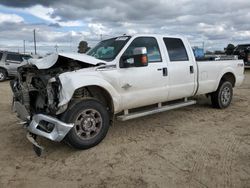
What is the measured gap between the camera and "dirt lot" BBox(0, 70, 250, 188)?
3848mm

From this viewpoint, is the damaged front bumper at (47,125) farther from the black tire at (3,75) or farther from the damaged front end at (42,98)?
the black tire at (3,75)

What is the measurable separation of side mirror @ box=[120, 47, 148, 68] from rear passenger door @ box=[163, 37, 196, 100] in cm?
104

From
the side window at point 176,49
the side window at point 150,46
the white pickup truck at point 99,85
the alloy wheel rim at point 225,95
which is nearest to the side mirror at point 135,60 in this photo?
the white pickup truck at point 99,85

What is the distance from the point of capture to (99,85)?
A: 5008 millimetres

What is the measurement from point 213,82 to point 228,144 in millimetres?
2613

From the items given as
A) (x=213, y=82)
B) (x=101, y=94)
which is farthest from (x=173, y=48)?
(x=101, y=94)

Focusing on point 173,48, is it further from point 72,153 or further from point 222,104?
point 72,153

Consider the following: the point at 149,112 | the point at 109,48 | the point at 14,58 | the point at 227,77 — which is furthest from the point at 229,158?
the point at 14,58

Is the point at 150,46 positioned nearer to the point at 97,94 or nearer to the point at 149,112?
the point at 149,112

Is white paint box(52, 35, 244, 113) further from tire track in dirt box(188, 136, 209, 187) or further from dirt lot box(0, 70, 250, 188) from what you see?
tire track in dirt box(188, 136, 209, 187)

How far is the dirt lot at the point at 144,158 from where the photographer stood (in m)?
3.85

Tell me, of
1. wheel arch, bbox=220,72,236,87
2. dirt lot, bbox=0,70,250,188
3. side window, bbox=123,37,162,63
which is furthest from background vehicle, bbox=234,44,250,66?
side window, bbox=123,37,162,63

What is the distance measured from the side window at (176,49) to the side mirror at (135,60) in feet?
3.81

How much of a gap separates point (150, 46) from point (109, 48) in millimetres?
847
